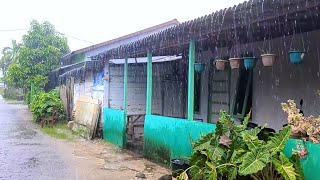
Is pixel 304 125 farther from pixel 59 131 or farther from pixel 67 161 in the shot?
pixel 59 131

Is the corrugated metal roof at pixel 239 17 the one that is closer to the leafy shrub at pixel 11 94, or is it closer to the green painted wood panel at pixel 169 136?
the green painted wood panel at pixel 169 136

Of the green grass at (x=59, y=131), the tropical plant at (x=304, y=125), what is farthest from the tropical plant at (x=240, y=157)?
the green grass at (x=59, y=131)

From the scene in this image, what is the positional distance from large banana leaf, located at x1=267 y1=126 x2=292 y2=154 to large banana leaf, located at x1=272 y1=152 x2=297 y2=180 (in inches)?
3.8

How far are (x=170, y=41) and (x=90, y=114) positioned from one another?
5874 millimetres

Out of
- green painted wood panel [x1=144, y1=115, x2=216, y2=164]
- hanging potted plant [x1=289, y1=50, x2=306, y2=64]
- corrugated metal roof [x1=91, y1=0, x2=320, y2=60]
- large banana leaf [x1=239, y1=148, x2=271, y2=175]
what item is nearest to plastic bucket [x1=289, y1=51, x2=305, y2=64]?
hanging potted plant [x1=289, y1=50, x2=306, y2=64]

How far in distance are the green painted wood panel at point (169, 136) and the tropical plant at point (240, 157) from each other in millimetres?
1458

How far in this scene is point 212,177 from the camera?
14.8ft

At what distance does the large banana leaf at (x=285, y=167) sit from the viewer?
3967 millimetres

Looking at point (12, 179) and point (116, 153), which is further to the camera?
point (116, 153)

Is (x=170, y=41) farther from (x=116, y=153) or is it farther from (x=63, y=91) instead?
(x=63, y=91)

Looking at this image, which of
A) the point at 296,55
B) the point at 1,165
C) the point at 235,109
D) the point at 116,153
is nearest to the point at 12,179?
the point at 1,165

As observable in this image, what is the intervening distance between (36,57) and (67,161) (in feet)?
55.0

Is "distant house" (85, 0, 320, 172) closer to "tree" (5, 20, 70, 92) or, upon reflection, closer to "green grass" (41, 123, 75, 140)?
"green grass" (41, 123, 75, 140)

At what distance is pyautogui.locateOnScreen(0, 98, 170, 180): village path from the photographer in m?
7.39
